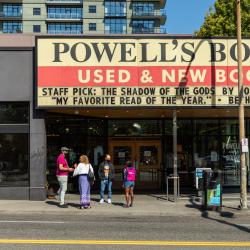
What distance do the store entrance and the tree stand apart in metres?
13.2

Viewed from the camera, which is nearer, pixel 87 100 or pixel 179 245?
pixel 179 245

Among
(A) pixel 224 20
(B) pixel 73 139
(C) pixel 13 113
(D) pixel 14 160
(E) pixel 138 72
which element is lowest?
(D) pixel 14 160

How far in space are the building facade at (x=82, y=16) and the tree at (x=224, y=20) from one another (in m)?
61.7

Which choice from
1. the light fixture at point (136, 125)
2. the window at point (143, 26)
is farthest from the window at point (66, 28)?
the light fixture at point (136, 125)

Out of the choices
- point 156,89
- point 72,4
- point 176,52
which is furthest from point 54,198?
point 72,4

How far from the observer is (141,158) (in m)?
22.2

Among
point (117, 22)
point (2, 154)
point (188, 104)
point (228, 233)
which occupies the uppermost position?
point (117, 22)

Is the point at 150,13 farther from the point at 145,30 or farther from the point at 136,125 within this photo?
the point at 136,125

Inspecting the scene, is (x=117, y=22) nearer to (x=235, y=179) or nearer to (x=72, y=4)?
(x=72, y=4)

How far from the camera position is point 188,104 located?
55.4 ft

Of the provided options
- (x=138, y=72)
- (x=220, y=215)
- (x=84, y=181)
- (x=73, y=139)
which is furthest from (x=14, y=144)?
(x=220, y=215)

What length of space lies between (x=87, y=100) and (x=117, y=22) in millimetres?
81922

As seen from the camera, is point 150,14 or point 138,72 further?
point 150,14

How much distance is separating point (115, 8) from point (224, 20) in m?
65.8
